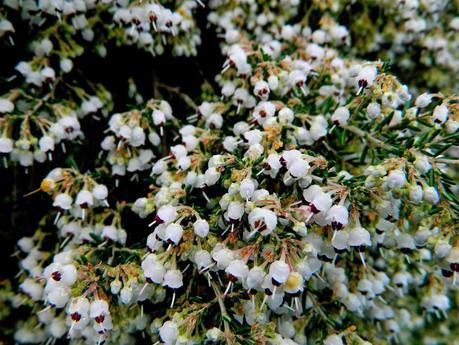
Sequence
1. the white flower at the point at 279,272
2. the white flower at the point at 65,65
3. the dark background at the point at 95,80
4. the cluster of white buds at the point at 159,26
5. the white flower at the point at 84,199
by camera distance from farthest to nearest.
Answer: the dark background at the point at 95,80 < the white flower at the point at 65,65 < the cluster of white buds at the point at 159,26 < the white flower at the point at 84,199 < the white flower at the point at 279,272

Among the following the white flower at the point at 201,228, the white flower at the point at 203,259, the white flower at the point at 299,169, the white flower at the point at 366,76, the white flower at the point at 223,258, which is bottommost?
the white flower at the point at 203,259

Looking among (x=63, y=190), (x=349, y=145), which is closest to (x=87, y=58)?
(x=63, y=190)

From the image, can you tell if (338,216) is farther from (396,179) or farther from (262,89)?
(262,89)

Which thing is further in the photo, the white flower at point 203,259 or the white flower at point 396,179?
the white flower at point 203,259

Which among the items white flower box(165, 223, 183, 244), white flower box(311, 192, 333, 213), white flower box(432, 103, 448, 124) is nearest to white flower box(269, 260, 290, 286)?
white flower box(311, 192, 333, 213)

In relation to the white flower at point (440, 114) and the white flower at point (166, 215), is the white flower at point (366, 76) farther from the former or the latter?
the white flower at point (166, 215)

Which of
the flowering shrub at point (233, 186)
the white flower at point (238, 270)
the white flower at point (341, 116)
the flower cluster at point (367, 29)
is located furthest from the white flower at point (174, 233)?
the flower cluster at point (367, 29)

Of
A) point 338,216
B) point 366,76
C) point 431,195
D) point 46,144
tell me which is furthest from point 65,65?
point 431,195

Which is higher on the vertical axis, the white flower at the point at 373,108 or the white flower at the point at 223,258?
the white flower at the point at 373,108

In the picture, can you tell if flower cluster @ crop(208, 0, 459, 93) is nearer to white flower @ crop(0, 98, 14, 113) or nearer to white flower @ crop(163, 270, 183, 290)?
white flower @ crop(0, 98, 14, 113)
